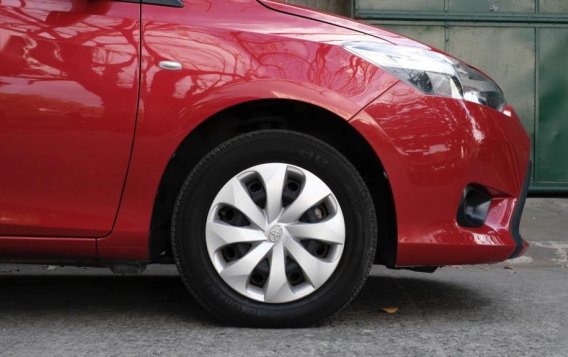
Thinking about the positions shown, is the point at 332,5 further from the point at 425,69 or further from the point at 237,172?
the point at 237,172

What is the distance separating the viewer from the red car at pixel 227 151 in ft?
10.9

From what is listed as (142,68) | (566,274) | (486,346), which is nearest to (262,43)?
(142,68)

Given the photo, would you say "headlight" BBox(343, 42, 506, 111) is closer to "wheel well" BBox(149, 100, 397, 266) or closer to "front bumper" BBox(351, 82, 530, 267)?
"front bumper" BBox(351, 82, 530, 267)

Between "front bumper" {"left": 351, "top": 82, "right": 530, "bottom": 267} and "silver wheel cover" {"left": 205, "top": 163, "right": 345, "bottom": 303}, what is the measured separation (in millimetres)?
274

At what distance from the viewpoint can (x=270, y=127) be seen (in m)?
3.60

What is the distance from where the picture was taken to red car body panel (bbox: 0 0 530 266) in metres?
3.33

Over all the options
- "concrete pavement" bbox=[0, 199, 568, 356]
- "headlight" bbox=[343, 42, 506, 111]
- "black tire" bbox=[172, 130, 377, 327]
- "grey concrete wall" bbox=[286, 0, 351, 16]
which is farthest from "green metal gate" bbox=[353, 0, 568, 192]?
"black tire" bbox=[172, 130, 377, 327]

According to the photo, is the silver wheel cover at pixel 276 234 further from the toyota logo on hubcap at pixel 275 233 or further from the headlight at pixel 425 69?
the headlight at pixel 425 69

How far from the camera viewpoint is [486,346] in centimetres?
325

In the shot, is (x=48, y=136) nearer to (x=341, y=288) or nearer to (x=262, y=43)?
(x=262, y=43)

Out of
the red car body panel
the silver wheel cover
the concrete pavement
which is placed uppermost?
the red car body panel

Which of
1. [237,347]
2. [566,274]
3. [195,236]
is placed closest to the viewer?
[237,347]

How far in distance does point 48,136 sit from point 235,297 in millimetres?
929

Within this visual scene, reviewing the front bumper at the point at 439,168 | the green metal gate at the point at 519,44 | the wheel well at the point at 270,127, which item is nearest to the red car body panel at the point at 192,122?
the front bumper at the point at 439,168
